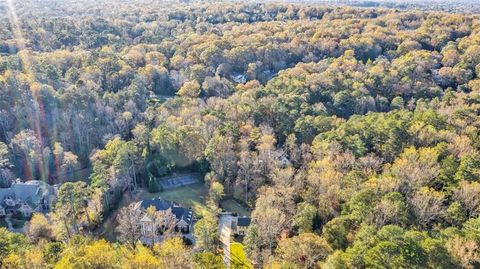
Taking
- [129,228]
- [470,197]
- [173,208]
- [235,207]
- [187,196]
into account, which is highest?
[470,197]

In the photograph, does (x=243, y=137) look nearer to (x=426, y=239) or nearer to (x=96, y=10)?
(x=426, y=239)

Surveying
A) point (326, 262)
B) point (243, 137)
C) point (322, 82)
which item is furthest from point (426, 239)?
point (322, 82)

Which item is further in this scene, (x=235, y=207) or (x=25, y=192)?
(x=235, y=207)

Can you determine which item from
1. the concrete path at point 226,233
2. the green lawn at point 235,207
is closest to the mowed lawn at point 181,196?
the green lawn at point 235,207

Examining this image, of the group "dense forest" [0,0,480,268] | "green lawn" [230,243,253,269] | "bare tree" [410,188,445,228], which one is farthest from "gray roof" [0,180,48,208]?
"bare tree" [410,188,445,228]

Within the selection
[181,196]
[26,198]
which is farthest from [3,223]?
[181,196]

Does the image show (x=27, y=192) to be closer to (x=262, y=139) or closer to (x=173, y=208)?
(x=173, y=208)
